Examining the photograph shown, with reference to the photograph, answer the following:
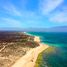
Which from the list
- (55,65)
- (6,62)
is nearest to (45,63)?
(55,65)

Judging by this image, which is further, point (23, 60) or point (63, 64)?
point (23, 60)

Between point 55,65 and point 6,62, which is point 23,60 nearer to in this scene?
point 6,62

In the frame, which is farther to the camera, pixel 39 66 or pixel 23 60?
pixel 23 60

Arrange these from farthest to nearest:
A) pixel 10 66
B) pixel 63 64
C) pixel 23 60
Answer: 1. pixel 23 60
2. pixel 63 64
3. pixel 10 66

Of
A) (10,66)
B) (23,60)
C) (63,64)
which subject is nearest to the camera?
(10,66)

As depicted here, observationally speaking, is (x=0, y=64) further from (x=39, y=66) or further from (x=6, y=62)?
(x=39, y=66)

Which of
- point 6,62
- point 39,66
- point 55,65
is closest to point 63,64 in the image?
point 55,65

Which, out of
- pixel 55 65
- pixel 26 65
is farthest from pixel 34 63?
pixel 55 65
